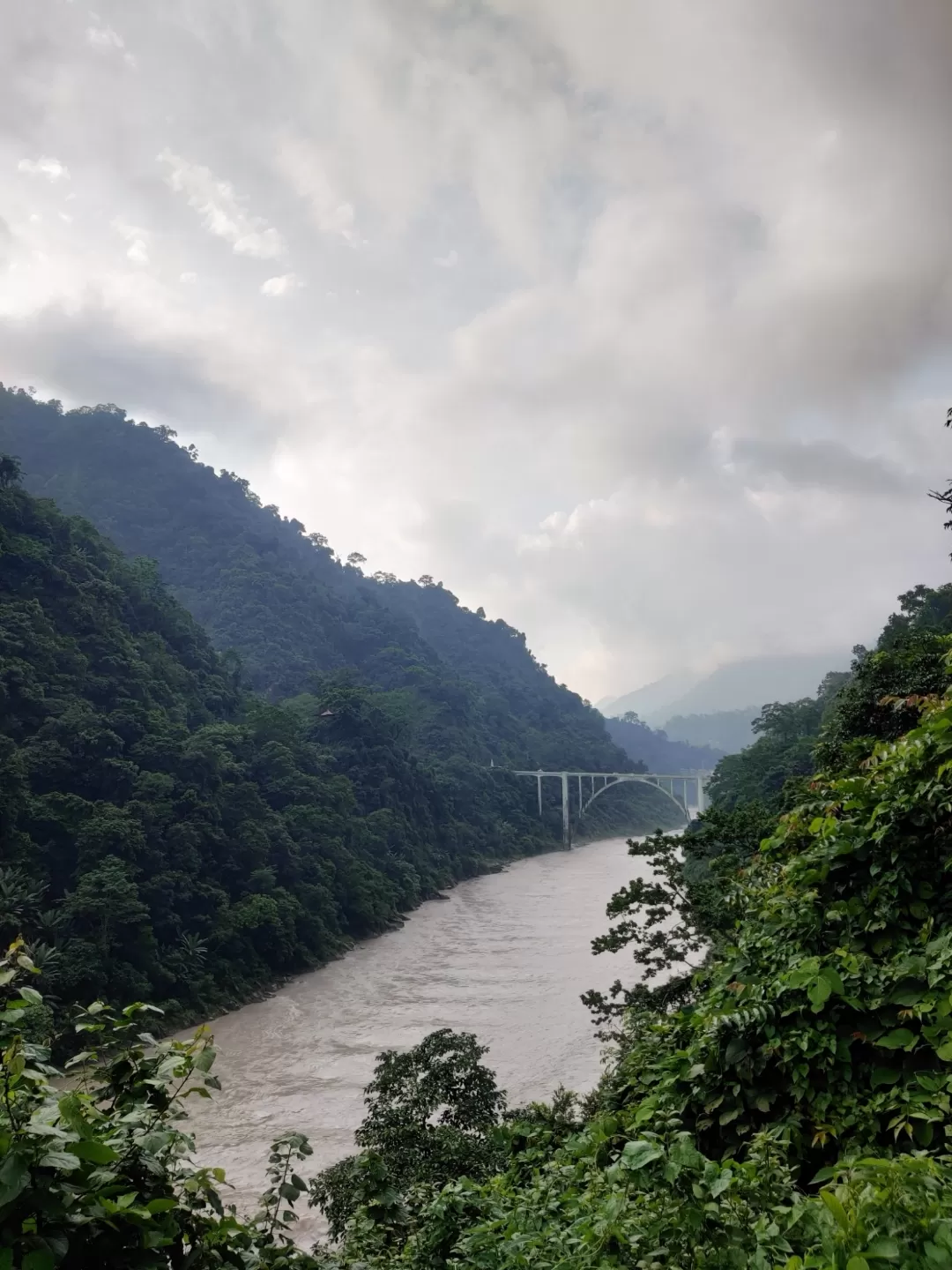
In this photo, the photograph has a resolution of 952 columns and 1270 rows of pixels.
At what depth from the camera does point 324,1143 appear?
10.6 metres

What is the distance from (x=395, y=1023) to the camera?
631 inches

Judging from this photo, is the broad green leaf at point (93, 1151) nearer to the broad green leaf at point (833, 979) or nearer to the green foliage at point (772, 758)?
the broad green leaf at point (833, 979)

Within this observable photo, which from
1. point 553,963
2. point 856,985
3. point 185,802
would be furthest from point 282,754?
point 856,985

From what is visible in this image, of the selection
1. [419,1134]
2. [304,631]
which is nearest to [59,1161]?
[419,1134]

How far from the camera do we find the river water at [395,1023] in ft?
37.3

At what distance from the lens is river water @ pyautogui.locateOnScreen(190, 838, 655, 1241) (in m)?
11.4

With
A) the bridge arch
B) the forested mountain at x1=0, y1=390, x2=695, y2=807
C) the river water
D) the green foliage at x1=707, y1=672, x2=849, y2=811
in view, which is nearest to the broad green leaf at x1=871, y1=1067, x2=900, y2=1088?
the river water

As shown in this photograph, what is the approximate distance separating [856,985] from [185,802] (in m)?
19.9

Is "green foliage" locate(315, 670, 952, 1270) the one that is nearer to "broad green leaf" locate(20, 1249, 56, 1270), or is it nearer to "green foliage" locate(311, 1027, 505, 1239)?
"broad green leaf" locate(20, 1249, 56, 1270)

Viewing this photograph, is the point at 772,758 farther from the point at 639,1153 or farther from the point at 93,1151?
the point at 93,1151

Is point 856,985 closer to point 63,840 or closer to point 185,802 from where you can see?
point 63,840

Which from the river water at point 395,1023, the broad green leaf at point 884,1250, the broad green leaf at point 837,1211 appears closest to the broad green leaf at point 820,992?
the broad green leaf at point 837,1211

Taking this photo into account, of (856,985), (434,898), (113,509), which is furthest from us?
(113,509)

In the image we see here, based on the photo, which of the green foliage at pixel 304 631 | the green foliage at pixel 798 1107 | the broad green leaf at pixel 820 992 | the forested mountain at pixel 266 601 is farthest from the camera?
the forested mountain at pixel 266 601
